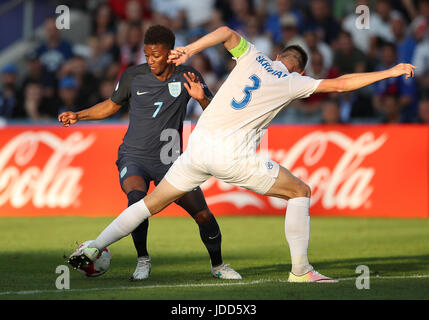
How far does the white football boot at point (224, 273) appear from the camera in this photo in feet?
26.7

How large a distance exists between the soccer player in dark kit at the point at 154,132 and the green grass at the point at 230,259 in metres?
0.39

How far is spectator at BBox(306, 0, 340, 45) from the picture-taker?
17297mm

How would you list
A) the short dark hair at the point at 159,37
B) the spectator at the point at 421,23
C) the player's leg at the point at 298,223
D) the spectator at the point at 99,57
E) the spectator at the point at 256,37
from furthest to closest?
1. the spectator at the point at 99,57
2. the spectator at the point at 256,37
3. the spectator at the point at 421,23
4. the short dark hair at the point at 159,37
5. the player's leg at the point at 298,223

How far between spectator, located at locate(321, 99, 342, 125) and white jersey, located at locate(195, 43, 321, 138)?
8006 millimetres

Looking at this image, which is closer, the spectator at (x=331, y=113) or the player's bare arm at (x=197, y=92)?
the player's bare arm at (x=197, y=92)

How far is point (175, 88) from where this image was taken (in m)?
8.42

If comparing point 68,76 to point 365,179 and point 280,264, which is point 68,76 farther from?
point 280,264

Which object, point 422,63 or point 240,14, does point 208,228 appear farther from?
point 240,14

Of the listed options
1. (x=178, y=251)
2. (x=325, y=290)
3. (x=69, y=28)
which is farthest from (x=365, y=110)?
(x=325, y=290)

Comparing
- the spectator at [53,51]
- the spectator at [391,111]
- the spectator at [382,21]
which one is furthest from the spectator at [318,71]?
the spectator at [53,51]

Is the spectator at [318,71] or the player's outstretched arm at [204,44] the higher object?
the spectator at [318,71]

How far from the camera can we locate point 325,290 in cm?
717

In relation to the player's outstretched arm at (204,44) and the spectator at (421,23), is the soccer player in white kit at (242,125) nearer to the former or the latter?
the player's outstretched arm at (204,44)

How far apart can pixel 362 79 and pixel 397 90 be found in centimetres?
939
